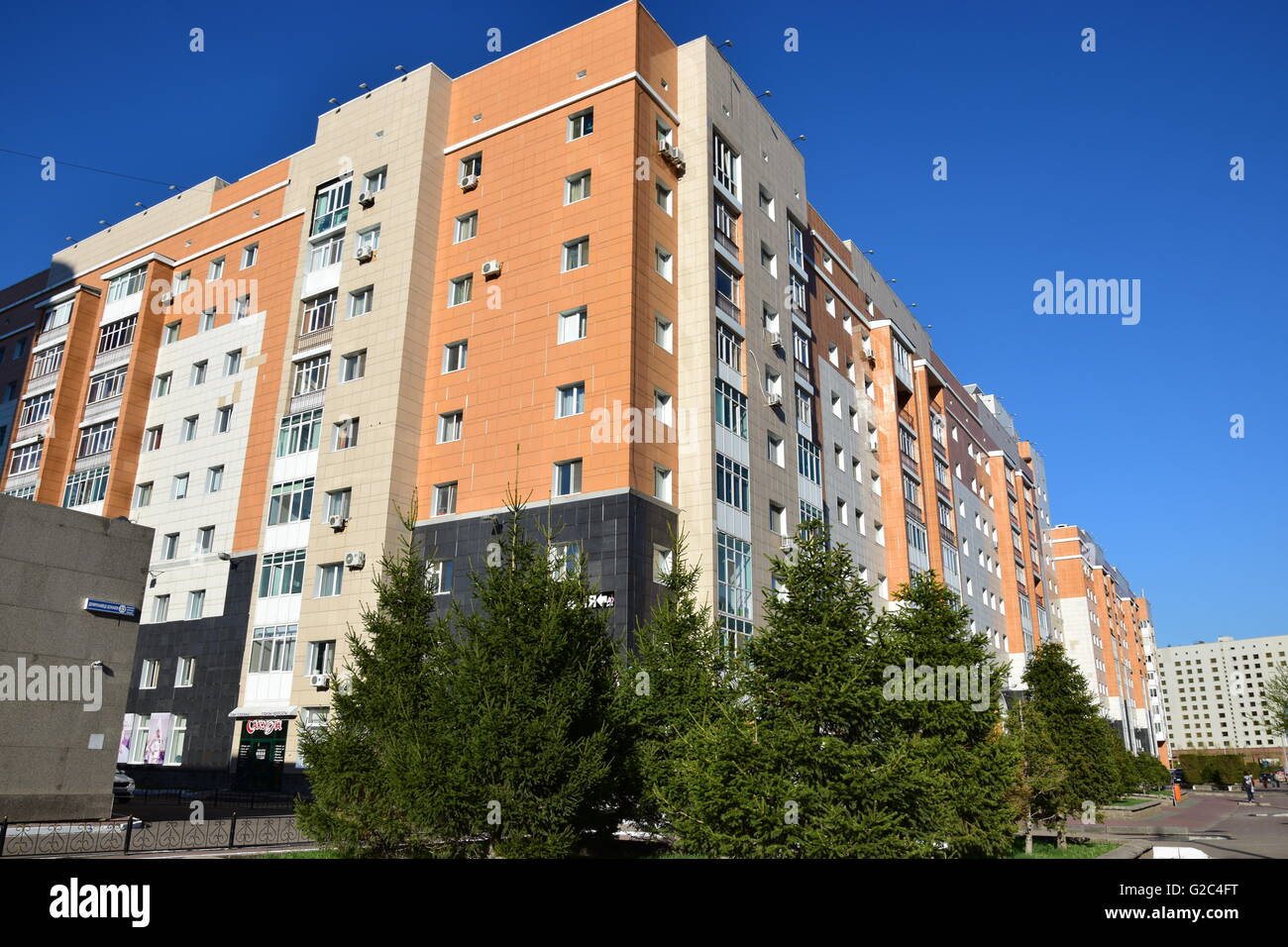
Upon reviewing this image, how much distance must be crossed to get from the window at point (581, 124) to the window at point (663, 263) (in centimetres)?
612

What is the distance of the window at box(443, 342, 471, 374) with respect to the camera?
1511 inches

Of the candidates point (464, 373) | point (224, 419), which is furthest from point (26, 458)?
point (464, 373)

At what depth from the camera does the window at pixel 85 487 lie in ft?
157

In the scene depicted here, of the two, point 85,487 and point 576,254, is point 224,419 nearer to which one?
point 85,487

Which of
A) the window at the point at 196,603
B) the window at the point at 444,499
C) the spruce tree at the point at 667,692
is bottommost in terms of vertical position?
the spruce tree at the point at 667,692

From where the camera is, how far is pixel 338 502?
38250 millimetres

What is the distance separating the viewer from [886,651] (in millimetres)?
15453

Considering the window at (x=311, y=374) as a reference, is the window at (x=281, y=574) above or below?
below

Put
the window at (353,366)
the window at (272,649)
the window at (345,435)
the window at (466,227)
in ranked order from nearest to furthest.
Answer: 1. the window at (272,649)
2. the window at (345,435)
3. the window at (353,366)
4. the window at (466,227)

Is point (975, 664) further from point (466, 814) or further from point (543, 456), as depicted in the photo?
point (543, 456)

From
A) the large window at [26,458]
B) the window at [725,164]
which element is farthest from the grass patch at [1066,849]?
the large window at [26,458]

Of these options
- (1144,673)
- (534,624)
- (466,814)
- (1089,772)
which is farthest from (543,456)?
(1144,673)

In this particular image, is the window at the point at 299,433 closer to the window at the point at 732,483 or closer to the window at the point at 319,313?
the window at the point at 319,313

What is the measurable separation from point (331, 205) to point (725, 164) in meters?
19.6
